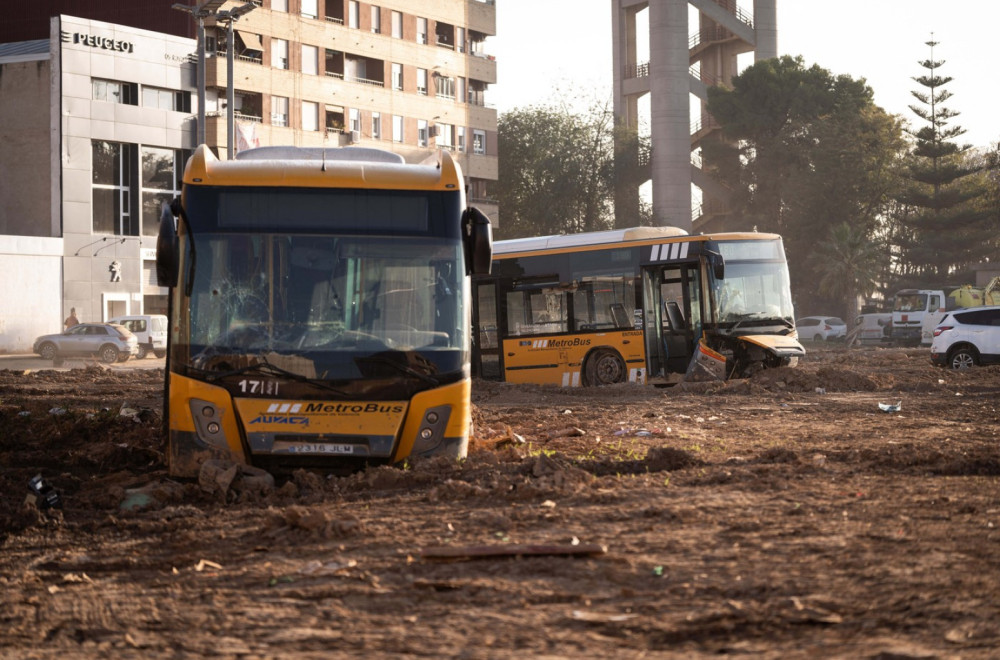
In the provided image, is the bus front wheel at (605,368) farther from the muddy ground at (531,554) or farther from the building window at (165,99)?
the building window at (165,99)

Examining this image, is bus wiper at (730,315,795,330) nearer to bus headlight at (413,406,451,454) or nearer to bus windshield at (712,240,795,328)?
bus windshield at (712,240,795,328)

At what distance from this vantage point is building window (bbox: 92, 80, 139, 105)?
52306mm

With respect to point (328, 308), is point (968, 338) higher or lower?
lower

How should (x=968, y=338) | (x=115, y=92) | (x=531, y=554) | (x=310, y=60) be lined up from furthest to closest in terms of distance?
(x=310, y=60) < (x=115, y=92) < (x=968, y=338) < (x=531, y=554)

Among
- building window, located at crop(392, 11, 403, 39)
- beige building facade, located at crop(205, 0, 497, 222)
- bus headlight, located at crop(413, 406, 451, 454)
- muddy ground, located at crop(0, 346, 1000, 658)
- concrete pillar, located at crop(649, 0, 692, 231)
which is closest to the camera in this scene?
muddy ground, located at crop(0, 346, 1000, 658)

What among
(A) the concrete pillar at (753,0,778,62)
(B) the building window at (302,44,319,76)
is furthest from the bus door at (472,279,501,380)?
(A) the concrete pillar at (753,0,778,62)

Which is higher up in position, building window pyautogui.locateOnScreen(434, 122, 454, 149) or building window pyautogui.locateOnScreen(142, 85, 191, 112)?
building window pyautogui.locateOnScreen(434, 122, 454, 149)

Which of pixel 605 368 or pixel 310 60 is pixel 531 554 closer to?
pixel 605 368

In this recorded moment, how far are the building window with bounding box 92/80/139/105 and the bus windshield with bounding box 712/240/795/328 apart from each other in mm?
35382

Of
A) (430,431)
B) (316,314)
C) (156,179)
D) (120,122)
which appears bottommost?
(430,431)

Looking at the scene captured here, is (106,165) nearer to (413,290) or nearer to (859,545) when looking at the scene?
(413,290)

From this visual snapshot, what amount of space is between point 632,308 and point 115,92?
114 feet

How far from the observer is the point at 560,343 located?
2541 cm

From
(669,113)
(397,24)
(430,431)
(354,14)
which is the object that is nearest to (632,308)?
(430,431)
